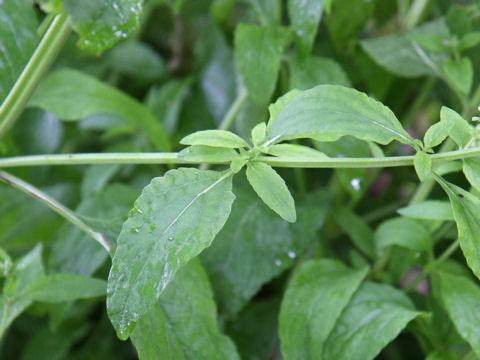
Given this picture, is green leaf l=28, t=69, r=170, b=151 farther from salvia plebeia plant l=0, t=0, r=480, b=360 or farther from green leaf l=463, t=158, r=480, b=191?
green leaf l=463, t=158, r=480, b=191

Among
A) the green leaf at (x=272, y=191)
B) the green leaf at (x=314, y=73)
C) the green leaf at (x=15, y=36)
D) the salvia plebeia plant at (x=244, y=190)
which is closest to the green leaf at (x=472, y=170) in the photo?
the salvia plebeia plant at (x=244, y=190)

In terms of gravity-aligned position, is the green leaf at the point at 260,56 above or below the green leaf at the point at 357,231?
above

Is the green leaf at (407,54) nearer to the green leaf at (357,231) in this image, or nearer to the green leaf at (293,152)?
the green leaf at (357,231)

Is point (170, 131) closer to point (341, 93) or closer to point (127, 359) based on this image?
point (127, 359)

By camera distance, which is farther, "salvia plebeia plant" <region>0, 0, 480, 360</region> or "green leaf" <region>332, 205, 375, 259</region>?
"green leaf" <region>332, 205, 375, 259</region>

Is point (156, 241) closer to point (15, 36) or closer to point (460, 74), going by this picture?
point (15, 36)

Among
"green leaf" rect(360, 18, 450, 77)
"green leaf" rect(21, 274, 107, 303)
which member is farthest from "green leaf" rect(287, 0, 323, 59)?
"green leaf" rect(21, 274, 107, 303)
